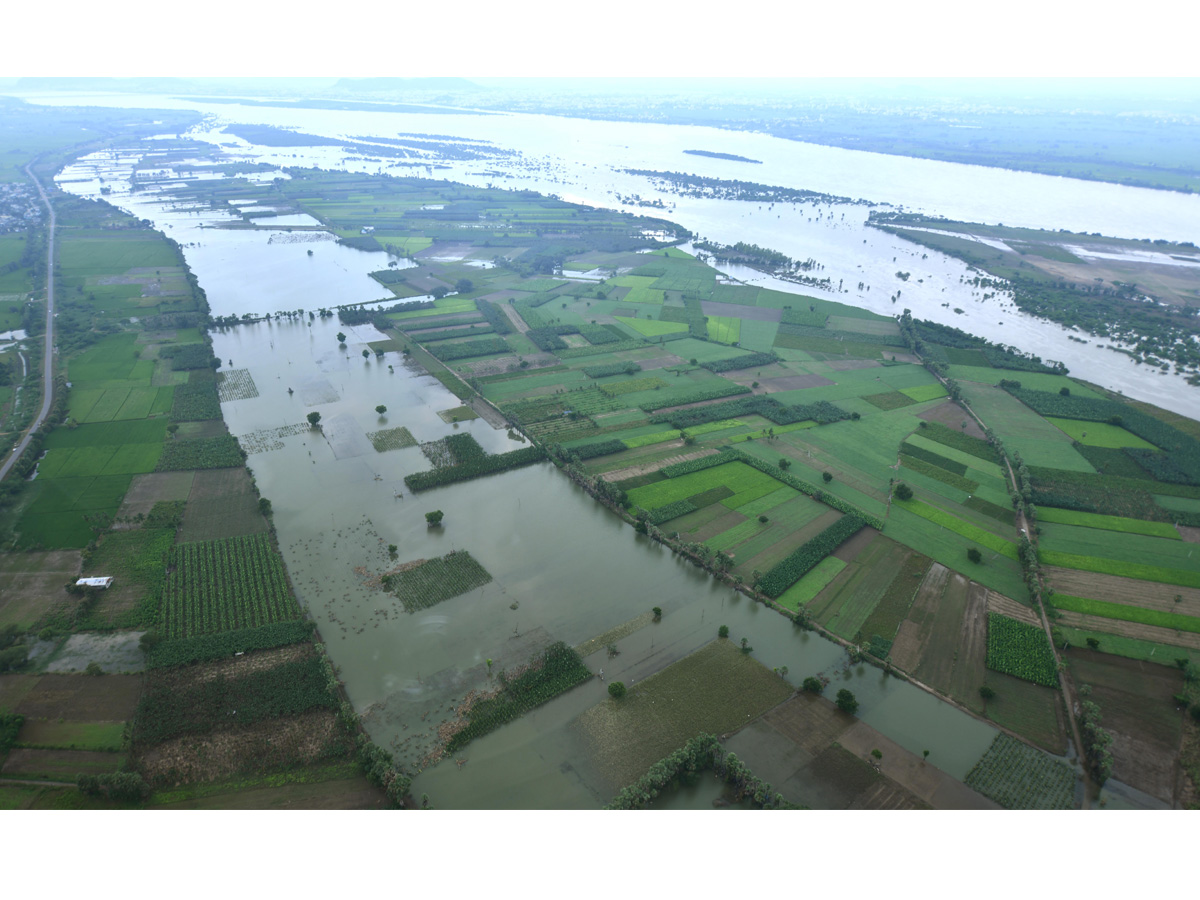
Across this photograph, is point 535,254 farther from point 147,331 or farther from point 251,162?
point 251,162

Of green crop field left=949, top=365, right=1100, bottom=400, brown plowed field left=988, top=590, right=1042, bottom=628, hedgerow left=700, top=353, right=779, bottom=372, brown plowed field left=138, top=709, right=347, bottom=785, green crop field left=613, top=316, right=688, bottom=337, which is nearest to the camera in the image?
brown plowed field left=138, top=709, right=347, bottom=785

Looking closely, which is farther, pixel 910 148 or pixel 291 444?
pixel 910 148

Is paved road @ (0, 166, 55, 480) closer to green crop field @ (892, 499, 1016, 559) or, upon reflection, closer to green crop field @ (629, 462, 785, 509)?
green crop field @ (629, 462, 785, 509)

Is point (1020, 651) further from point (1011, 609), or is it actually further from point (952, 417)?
point (952, 417)

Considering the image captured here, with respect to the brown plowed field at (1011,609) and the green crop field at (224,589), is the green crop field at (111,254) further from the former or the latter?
the brown plowed field at (1011,609)

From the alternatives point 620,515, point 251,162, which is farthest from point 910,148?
point 620,515

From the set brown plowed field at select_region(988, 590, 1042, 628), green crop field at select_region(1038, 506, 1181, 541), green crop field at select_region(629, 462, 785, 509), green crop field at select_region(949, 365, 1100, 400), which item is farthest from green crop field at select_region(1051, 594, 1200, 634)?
green crop field at select_region(949, 365, 1100, 400)

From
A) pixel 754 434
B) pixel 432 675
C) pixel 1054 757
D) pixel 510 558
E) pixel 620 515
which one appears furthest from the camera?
pixel 754 434
